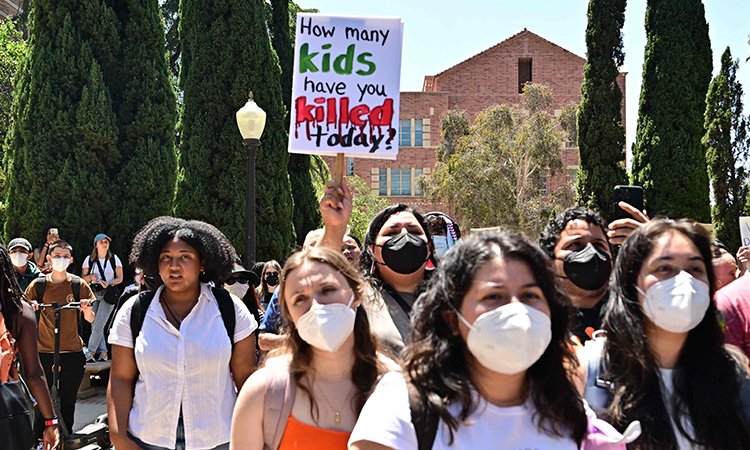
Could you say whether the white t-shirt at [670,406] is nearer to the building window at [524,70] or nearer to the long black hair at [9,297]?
the long black hair at [9,297]

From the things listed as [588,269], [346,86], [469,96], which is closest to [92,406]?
[346,86]

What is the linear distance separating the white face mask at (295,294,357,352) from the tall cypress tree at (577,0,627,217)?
20.5m

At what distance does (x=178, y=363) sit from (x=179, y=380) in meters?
0.09

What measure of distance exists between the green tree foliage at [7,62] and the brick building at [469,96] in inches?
948

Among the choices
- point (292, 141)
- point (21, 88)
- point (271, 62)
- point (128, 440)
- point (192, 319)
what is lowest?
point (128, 440)

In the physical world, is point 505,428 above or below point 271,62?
below

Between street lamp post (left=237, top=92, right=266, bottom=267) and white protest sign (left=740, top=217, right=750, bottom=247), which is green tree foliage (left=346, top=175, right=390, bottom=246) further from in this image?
white protest sign (left=740, top=217, right=750, bottom=247)

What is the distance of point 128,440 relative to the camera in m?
3.61

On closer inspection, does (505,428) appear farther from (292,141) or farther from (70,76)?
(70,76)

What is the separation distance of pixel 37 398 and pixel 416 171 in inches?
1572

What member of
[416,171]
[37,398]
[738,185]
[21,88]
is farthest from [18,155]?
[416,171]

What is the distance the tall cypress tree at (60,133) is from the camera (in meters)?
13.4

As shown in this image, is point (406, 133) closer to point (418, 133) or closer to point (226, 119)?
point (418, 133)

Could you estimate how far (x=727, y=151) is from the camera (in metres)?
19.0
